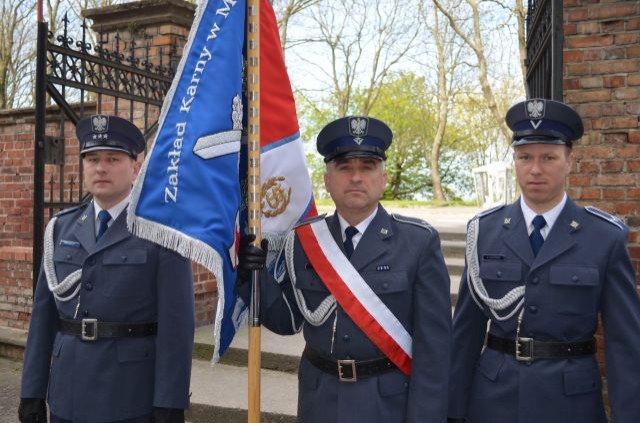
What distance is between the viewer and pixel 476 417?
2.44 m

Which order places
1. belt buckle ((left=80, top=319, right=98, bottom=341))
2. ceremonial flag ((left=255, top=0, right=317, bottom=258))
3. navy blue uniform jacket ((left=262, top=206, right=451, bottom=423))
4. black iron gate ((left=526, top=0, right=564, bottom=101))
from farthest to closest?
black iron gate ((left=526, top=0, right=564, bottom=101)) → ceremonial flag ((left=255, top=0, right=317, bottom=258)) → belt buckle ((left=80, top=319, right=98, bottom=341)) → navy blue uniform jacket ((left=262, top=206, right=451, bottom=423))

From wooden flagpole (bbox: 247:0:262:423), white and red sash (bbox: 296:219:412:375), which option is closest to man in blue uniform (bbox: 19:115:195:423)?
wooden flagpole (bbox: 247:0:262:423)

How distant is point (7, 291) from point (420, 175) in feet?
81.7

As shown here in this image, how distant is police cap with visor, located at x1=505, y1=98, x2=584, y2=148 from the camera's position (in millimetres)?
2388

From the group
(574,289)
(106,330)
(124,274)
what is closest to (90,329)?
(106,330)

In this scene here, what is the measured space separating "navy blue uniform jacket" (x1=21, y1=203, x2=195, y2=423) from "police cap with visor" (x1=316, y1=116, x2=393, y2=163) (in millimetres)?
782

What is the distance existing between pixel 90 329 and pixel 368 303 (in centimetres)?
113

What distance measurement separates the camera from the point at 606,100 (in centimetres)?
372

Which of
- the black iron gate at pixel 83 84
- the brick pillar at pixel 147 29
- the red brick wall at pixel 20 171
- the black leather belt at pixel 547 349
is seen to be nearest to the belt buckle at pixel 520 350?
the black leather belt at pixel 547 349

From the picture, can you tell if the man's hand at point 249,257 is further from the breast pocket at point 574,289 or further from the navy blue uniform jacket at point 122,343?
the breast pocket at point 574,289

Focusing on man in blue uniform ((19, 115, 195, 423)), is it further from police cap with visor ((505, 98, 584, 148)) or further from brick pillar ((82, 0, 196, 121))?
brick pillar ((82, 0, 196, 121))

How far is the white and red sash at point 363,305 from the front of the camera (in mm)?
2326

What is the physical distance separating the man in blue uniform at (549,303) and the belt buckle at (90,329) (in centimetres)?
142

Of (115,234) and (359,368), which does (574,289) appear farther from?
(115,234)
